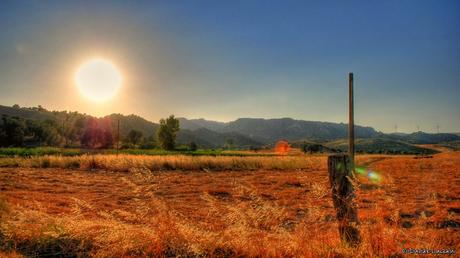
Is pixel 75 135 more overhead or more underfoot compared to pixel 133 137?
more overhead

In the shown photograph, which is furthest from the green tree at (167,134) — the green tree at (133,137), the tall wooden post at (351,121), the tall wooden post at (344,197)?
the tall wooden post at (344,197)

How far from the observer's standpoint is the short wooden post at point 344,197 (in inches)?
149

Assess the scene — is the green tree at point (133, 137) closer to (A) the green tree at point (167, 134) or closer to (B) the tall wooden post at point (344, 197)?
(A) the green tree at point (167, 134)

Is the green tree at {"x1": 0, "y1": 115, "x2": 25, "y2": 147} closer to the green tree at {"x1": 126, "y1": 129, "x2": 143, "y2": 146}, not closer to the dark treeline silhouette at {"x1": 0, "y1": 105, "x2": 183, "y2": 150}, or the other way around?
the dark treeline silhouette at {"x1": 0, "y1": 105, "x2": 183, "y2": 150}

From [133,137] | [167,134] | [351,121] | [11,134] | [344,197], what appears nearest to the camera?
[344,197]

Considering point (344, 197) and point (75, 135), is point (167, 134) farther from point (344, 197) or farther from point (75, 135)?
point (344, 197)

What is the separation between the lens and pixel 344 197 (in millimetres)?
3861

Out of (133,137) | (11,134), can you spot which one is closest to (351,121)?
(11,134)

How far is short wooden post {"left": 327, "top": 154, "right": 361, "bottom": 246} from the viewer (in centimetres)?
378

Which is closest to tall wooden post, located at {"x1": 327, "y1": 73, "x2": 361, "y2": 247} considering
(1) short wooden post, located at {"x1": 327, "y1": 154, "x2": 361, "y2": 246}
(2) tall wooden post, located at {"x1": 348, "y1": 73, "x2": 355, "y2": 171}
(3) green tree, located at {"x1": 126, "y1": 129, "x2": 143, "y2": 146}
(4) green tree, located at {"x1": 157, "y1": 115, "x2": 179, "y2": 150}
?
(1) short wooden post, located at {"x1": 327, "y1": 154, "x2": 361, "y2": 246}

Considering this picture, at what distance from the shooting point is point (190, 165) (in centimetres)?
2352

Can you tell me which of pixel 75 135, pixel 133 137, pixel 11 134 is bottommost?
pixel 133 137

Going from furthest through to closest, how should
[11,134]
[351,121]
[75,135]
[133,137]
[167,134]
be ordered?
[75,135]
[133,137]
[167,134]
[11,134]
[351,121]

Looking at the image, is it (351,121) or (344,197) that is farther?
(351,121)
